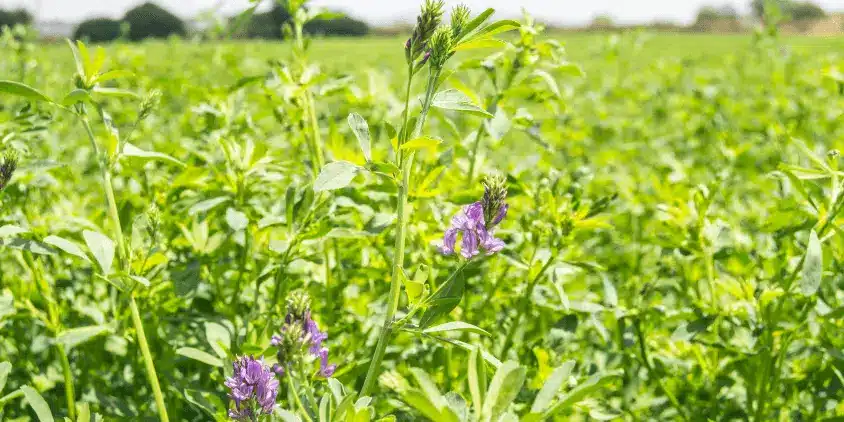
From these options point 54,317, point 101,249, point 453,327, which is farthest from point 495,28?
point 54,317

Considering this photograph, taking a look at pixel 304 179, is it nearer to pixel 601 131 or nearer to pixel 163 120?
pixel 163 120

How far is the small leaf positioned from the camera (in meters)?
1.65

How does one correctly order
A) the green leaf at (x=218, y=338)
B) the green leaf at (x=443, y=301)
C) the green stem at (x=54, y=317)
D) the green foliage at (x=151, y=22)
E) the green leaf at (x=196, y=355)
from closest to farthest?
the green leaf at (x=443, y=301)
the green leaf at (x=196, y=355)
the green leaf at (x=218, y=338)
the green stem at (x=54, y=317)
the green foliage at (x=151, y=22)

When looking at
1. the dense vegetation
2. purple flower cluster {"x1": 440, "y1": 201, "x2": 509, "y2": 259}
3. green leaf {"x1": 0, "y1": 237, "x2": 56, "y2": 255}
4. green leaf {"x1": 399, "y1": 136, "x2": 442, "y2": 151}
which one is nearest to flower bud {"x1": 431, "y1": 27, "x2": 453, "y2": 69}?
the dense vegetation

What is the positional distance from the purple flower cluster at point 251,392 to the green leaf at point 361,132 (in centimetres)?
39

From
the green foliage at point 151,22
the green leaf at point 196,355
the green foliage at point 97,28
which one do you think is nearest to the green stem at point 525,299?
the green leaf at point 196,355

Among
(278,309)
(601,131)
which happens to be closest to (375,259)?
(278,309)

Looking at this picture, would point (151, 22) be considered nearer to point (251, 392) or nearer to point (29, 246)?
point (29, 246)

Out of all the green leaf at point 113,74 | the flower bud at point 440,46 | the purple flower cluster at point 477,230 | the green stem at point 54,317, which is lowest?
the green stem at point 54,317

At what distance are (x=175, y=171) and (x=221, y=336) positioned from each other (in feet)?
3.16

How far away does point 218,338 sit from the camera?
1538mm

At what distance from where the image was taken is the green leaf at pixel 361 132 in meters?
1.21

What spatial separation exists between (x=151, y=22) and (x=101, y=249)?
36531 mm

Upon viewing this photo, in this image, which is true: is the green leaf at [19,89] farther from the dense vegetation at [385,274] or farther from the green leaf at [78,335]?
the green leaf at [78,335]
